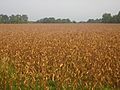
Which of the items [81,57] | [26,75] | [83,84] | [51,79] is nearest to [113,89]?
[83,84]

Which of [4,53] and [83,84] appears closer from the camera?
[83,84]

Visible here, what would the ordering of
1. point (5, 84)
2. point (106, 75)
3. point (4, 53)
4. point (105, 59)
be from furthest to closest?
point (4, 53)
point (105, 59)
point (106, 75)
point (5, 84)

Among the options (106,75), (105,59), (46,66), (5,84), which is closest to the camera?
(5,84)

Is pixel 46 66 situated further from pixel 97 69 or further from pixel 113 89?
pixel 113 89

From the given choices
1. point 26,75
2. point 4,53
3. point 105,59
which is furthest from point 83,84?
point 4,53

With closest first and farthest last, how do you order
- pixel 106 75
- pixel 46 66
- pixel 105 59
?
1. pixel 106 75
2. pixel 46 66
3. pixel 105 59

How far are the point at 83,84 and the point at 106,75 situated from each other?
0.97m

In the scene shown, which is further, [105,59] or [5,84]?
[105,59]

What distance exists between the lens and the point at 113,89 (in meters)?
6.05

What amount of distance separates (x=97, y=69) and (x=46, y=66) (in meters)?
1.55

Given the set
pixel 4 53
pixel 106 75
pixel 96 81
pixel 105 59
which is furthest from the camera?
pixel 4 53

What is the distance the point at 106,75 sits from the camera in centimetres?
686

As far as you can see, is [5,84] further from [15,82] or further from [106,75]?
[106,75]

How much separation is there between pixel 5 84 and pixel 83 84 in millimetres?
1812
